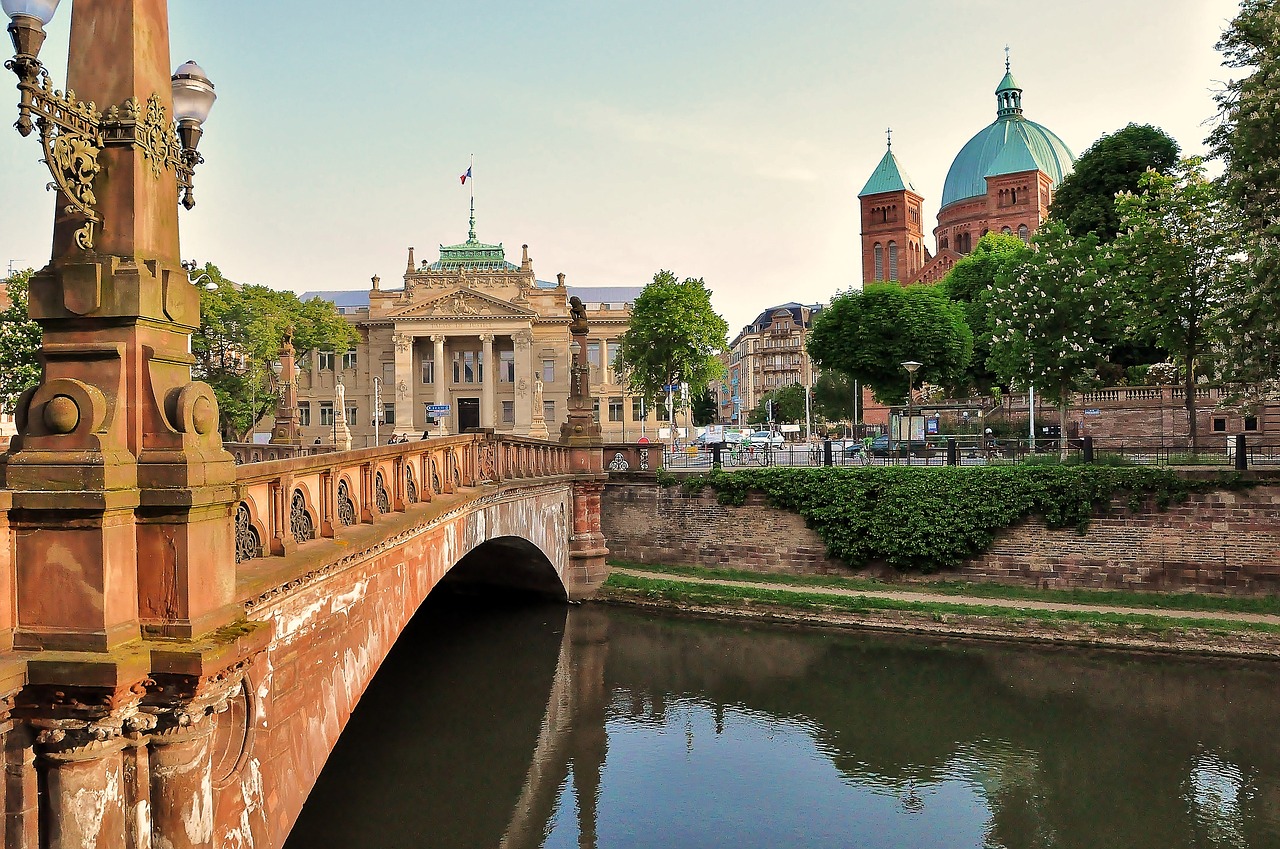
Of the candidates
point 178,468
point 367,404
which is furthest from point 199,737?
point 367,404

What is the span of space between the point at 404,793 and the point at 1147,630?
18768mm

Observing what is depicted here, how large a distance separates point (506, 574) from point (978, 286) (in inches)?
1987

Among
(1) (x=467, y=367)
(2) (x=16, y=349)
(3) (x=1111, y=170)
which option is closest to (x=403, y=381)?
(1) (x=467, y=367)

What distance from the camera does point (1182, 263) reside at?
106 ft

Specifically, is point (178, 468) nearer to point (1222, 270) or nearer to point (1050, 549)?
point (1050, 549)

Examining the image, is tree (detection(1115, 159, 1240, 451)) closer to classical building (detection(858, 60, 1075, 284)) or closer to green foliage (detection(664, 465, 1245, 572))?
green foliage (detection(664, 465, 1245, 572))

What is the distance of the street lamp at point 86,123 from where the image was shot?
497cm

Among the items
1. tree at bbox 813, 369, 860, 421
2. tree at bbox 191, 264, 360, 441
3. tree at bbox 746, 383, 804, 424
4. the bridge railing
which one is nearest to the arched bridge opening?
the bridge railing

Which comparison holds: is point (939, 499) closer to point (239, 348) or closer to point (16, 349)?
point (16, 349)

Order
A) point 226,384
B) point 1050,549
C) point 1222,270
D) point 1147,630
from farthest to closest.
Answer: point 226,384
point 1222,270
point 1050,549
point 1147,630

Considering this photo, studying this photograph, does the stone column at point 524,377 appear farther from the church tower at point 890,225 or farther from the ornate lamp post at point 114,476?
the ornate lamp post at point 114,476

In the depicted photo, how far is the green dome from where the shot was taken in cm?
9962

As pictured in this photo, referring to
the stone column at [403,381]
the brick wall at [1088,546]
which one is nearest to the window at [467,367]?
the stone column at [403,381]

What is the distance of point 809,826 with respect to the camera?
550 inches
